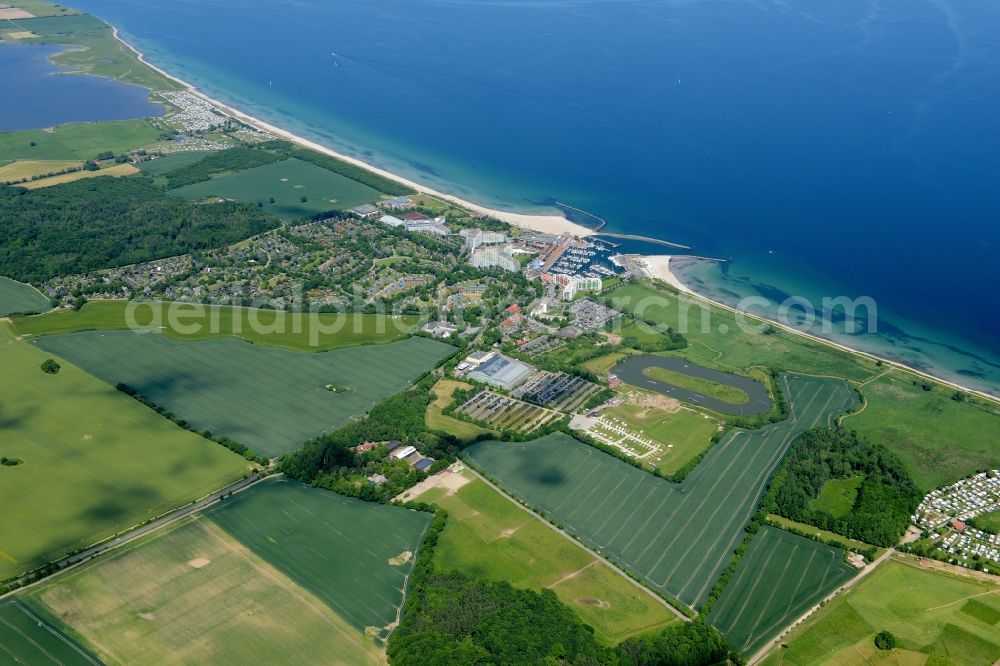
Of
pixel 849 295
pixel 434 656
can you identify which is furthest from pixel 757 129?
pixel 434 656

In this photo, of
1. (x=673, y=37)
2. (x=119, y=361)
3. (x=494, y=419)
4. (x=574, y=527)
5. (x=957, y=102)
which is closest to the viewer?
(x=574, y=527)

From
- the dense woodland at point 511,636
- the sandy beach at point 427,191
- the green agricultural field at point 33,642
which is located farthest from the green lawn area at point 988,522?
the sandy beach at point 427,191

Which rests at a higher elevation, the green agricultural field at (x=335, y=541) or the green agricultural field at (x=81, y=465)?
the green agricultural field at (x=335, y=541)

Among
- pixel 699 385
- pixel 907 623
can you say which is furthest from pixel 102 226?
pixel 907 623

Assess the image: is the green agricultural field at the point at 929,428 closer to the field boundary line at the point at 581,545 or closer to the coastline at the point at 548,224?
the coastline at the point at 548,224

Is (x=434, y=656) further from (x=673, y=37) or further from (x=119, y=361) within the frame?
(x=673, y=37)

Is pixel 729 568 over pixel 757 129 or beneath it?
beneath

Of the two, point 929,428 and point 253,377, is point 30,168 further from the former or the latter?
point 929,428
